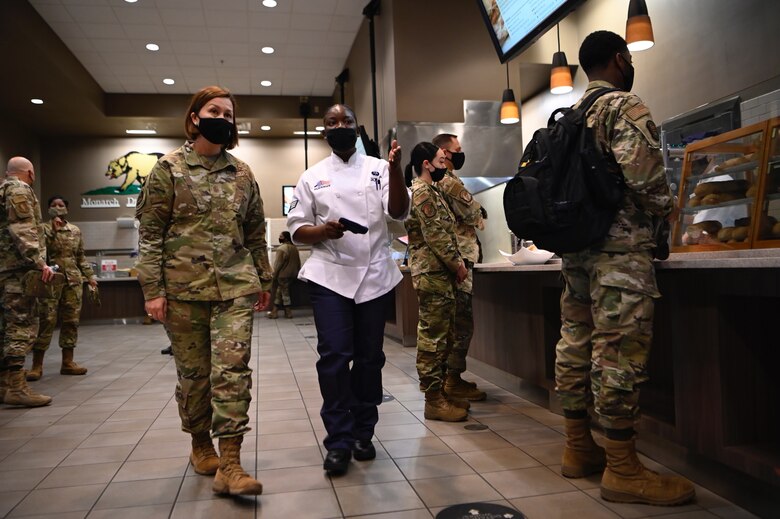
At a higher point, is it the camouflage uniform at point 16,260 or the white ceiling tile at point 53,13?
the white ceiling tile at point 53,13

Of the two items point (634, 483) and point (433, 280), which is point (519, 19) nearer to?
point (433, 280)

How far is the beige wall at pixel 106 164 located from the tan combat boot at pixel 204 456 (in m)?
10.9

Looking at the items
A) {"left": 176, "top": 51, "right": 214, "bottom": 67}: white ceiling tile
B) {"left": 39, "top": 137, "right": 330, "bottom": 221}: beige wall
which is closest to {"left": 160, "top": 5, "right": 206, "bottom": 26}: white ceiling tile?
{"left": 176, "top": 51, "right": 214, "bottom": 67}: white ceiling tile

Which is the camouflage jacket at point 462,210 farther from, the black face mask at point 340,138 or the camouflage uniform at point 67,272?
the camouflage uniform at point 67,272

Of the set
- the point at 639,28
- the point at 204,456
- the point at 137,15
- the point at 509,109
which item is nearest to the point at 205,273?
the point at 204,456

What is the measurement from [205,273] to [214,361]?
0.34 meters

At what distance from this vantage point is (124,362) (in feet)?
19.8

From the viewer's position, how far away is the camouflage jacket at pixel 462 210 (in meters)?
3.41

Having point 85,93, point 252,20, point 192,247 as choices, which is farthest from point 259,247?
point 85,93

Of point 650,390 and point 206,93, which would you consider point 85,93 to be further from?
point 650,390

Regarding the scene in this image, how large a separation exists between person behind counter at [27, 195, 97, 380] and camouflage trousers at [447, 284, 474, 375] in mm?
3606

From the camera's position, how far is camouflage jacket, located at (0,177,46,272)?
3.99m

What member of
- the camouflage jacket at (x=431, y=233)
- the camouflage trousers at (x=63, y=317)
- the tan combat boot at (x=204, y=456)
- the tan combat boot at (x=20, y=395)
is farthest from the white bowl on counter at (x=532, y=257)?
the camouflage trousers at (x=63, y=317)

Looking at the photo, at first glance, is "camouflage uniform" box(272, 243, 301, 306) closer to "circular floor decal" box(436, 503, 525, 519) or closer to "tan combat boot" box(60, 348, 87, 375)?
"tan combat boot" box(60, 348, 87, 375)
